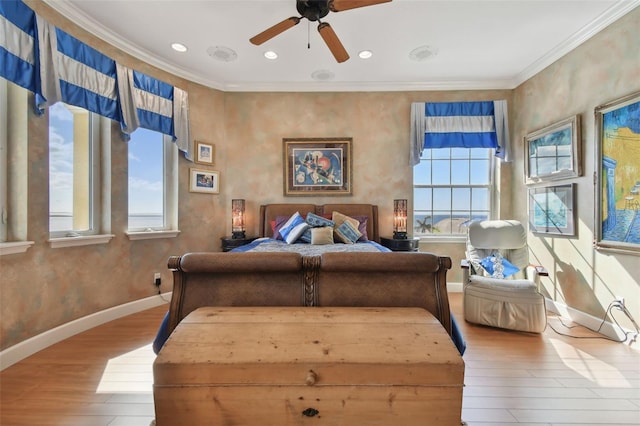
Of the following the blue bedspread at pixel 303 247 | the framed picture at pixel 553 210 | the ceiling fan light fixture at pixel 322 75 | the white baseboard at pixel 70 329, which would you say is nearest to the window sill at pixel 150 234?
the white baseboard at pixel 70 329

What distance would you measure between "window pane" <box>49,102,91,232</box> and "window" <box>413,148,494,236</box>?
4.26 m

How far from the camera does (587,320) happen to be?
2838mm

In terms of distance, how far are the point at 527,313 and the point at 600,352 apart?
0.55 metres

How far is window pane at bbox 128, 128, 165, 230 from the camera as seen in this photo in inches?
131

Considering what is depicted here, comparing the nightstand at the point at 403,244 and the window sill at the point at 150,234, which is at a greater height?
the window sill at the point at 150,234

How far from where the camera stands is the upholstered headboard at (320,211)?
13.5ft

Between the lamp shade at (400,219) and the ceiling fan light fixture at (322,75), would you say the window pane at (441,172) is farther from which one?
the ceiling fan light fixture at (322,75)

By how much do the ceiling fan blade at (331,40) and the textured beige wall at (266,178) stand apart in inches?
66.2

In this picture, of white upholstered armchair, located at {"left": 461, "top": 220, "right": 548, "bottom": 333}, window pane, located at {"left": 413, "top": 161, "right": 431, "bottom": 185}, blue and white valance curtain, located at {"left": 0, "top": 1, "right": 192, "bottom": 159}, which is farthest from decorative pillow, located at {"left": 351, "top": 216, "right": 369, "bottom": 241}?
blue and white valance curtain, located at {"left": 0, "top": 1, "right": 192, "bottom": 159}

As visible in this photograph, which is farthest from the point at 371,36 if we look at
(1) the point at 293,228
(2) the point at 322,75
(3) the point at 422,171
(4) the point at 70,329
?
(4) the point at 70,329

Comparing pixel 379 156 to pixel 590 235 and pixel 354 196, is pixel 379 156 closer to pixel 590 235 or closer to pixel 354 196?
pixel 354 196

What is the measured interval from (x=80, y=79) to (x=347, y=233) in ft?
10.9

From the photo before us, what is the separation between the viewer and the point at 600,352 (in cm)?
Answer: 233

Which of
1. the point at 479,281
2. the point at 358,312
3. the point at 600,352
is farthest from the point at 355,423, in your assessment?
the point at 600,352
